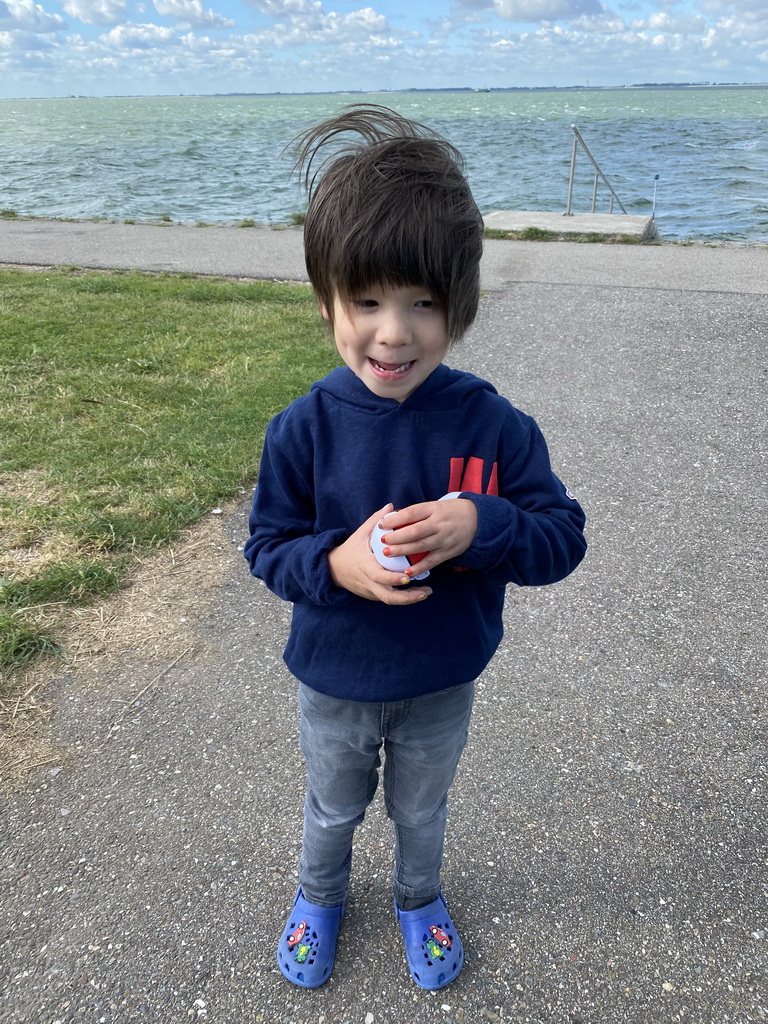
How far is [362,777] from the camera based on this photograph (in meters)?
1.67

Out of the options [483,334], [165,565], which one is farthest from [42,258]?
[165,565]

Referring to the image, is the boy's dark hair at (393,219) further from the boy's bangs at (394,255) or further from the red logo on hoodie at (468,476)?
the red logo on hoodie at (468,476)

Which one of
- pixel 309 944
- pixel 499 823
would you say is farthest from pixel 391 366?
pixel 499 823

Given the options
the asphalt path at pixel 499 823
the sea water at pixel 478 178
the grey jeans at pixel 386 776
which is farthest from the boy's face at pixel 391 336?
the sea water at pixel 478 178

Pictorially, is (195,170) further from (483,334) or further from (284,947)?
(284,947)

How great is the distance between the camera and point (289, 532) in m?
1.48

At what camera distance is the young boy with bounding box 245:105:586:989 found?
1.28 metres

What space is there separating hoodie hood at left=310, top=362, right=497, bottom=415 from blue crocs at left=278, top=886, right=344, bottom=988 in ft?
3.72

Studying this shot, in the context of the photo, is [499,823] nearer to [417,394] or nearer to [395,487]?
[395,487]

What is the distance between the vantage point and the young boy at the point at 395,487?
1.28m

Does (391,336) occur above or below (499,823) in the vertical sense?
above

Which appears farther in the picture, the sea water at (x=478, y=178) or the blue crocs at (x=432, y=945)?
the sea water at (x=478, y=178)

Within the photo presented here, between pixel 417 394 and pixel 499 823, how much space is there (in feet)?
4.19

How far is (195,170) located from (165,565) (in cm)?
2166
